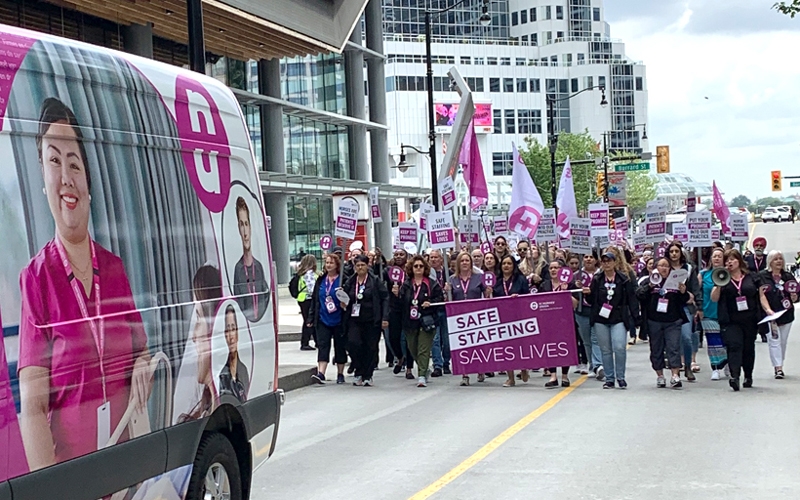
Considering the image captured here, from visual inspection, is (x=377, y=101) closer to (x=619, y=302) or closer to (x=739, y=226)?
(x=739, y=226)

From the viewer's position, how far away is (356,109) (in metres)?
57.2

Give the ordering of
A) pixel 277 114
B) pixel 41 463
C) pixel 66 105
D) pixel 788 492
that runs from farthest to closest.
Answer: pixel 277 114, pixel 788 492, pixel 66 105, pixel 41 463

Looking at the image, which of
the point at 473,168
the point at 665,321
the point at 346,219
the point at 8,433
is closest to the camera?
the point at 8,433

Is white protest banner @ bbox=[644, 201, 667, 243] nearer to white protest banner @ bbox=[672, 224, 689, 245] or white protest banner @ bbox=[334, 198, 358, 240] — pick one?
white protest banner @ bbox=[672, 224, 689, 245]

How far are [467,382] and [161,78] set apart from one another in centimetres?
1074

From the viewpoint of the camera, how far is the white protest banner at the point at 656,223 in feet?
74.4

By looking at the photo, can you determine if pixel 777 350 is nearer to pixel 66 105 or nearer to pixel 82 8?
pixel 66 105

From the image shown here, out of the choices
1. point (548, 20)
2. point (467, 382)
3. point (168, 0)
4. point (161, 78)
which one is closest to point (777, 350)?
point (467, 382)

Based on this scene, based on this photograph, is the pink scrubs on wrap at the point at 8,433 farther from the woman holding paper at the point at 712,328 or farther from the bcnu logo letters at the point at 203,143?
the woman holding paper at the point at 712,328

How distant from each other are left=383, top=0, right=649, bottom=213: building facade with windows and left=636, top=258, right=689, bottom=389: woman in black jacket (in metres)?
98.1

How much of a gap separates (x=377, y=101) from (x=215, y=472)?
54.2m

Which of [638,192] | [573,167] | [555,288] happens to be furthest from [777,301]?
[638,192]

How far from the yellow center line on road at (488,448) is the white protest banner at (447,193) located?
925cm

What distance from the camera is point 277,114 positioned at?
4831 centimetres
